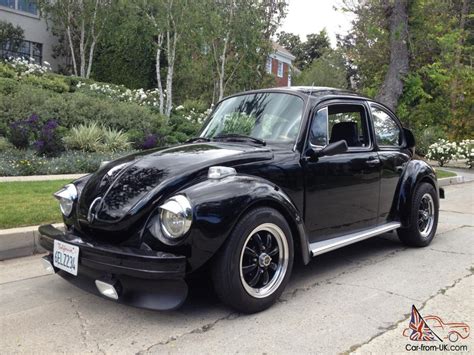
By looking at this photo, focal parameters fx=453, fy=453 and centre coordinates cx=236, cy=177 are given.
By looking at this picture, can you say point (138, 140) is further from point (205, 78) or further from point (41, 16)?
point (41, 16)

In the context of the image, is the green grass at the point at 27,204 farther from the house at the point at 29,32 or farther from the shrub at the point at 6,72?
the house at the point at 29,32

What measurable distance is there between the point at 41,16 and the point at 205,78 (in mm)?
10337

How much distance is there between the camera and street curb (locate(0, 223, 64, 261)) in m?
4.80

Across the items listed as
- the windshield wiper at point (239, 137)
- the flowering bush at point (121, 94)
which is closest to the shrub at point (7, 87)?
the flowering bush at point (121, 94)

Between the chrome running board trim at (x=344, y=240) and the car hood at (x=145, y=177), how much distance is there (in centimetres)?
91

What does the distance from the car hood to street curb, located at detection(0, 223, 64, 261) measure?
62.8 inches

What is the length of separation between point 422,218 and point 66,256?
4.13 m

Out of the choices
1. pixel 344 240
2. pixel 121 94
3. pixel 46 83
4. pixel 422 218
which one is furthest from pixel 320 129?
pixel 121 94

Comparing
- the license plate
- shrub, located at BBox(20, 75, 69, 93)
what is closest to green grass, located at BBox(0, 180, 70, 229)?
the license plate

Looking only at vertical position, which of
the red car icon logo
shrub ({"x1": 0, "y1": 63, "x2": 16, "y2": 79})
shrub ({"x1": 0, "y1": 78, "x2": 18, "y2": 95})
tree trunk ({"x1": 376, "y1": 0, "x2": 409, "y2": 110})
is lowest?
the red car icon logo

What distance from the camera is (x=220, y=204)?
10.4 feet

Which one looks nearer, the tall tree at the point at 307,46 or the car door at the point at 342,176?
the car door at the point at 342,176

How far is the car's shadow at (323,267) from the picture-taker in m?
3.56

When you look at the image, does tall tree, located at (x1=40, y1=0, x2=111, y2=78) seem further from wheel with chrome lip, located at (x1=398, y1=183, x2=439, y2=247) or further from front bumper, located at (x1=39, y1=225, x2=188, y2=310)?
front bumper, located at (x1=39, y1=225, x2=188, y2=310)
